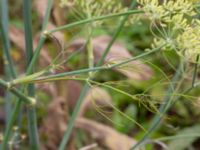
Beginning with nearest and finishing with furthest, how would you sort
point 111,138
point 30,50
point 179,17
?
1. point 179,17
2. point 30,50
3. point 111,138

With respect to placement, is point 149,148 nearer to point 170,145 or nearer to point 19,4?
point 170,145

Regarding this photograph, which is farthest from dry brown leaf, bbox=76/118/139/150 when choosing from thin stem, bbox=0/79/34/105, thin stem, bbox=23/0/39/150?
thin stem, bbox=0/79/34/105

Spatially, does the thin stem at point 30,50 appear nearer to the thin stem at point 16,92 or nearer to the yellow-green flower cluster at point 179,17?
the thin stem at point 16,92

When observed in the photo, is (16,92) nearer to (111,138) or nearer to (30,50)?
(30,50)

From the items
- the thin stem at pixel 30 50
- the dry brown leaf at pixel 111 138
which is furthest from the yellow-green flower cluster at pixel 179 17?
the dry brown leaf at pixel 111 138

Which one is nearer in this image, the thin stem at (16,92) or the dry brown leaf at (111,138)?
the thin stem at (16,92)

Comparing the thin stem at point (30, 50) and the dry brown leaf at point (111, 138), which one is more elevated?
the thin stem at point (30, 50)

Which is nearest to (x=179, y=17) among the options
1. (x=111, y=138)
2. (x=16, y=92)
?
(x=16, y=92)

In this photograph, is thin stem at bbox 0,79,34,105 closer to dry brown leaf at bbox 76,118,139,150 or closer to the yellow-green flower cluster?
the yellow-green flower cluster

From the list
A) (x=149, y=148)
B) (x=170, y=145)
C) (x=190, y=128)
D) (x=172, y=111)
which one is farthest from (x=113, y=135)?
(x=172, y=111)

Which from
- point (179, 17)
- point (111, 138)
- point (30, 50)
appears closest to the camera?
point (179, 17)

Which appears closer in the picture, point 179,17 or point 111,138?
point 179,17

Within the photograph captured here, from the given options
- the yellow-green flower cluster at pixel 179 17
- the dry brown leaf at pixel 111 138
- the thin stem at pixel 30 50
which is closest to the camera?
the yellow-green flower cluster at pixel 179 17

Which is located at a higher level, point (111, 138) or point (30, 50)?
point (30, 50)
